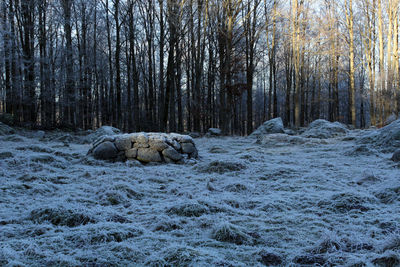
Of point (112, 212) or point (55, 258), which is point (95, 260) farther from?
point (112, 212)

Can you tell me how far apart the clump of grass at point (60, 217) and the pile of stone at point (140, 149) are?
3775mm

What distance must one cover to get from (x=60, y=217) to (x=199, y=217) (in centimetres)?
145

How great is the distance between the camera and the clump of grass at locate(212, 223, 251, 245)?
7.40 ft

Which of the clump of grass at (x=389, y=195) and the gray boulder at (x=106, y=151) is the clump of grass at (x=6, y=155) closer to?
the gray boulder at (x=106, y=151)

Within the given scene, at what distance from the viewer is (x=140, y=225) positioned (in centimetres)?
264

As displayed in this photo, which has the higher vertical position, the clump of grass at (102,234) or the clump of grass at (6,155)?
the clump of grass at (6,155)

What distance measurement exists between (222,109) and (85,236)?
540 inches

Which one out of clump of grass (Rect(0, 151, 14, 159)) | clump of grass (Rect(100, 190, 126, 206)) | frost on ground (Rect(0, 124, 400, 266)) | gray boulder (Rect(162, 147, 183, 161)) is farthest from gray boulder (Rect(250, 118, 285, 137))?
clump of grass (Rect(100, 190, 126, 206))

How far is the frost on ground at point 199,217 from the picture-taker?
1923mm

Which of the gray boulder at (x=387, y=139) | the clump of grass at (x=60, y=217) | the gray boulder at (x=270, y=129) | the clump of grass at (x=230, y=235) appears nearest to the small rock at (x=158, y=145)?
the clump of grass at (x=60, y=217)

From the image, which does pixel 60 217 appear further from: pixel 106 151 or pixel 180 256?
pixel 106 151

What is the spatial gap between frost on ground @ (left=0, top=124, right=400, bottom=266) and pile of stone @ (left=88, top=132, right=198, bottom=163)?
3.41 feet

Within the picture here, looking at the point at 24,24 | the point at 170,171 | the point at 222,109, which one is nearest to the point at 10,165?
the point at 170,171

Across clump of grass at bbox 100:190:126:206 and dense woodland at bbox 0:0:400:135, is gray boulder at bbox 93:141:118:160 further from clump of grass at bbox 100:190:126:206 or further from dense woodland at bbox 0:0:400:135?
dense woodland at bbox 0:0:400:135
